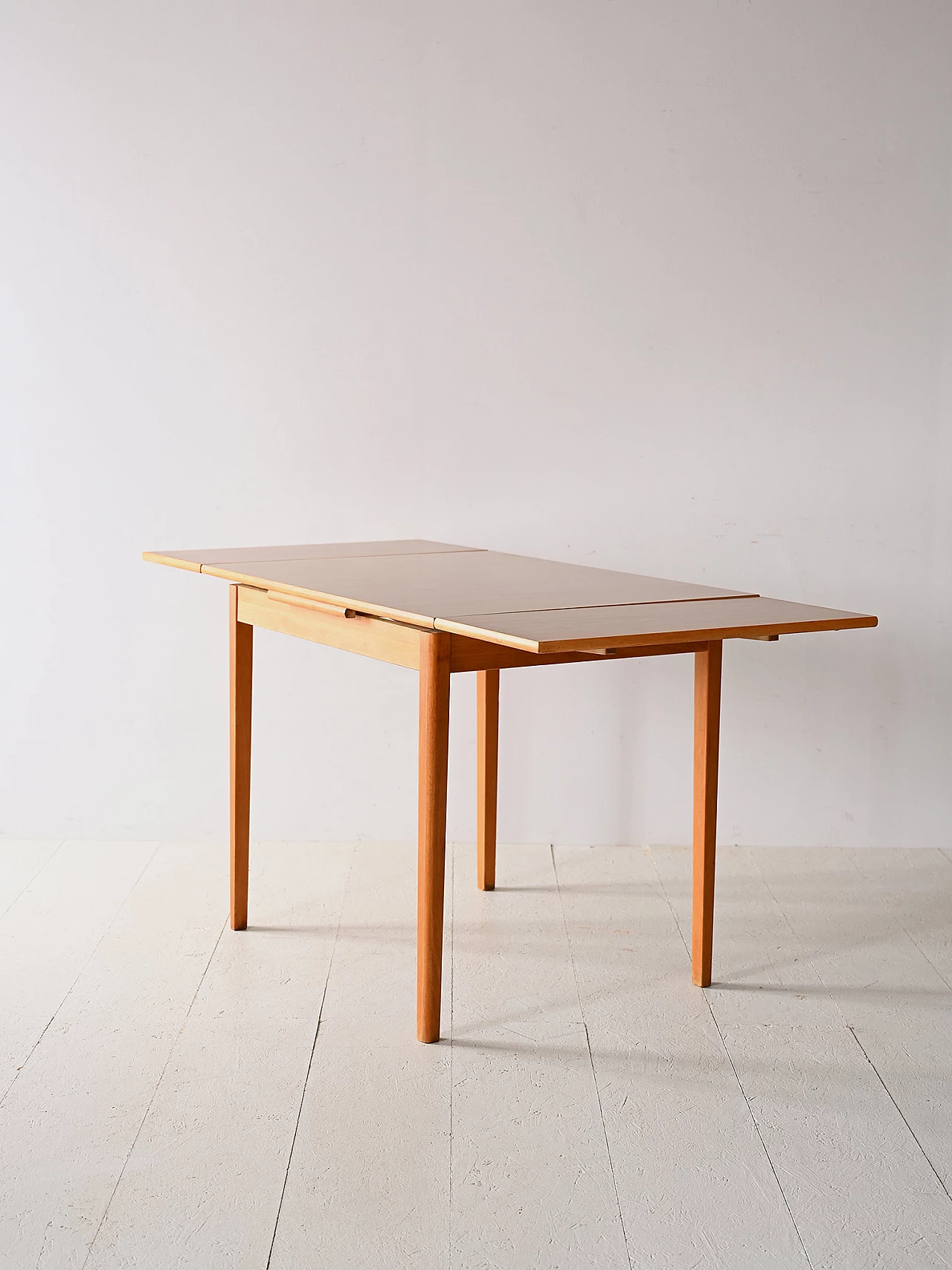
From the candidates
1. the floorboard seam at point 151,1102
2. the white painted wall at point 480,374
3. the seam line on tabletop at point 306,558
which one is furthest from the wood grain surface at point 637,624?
the white painted wall at point 480,374

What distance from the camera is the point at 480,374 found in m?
2.87

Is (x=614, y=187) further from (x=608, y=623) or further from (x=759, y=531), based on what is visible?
(x=608, y=623)

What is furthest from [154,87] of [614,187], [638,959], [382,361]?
[638,959]

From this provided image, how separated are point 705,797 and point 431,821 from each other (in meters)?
0.51

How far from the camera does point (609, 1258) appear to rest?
1.43 metres

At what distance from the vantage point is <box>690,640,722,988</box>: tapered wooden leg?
208 centimetres

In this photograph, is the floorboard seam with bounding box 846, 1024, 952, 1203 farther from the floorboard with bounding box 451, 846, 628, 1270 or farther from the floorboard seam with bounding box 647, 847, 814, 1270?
the floorboard with bounding box 451, 846, 628, 1270

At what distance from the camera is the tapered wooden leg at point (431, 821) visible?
1.83m

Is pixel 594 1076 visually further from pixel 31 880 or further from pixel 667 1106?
pixel 31 880

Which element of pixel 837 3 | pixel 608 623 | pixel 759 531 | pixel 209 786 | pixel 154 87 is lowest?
pixel 209 786

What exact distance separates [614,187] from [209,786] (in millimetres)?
1694

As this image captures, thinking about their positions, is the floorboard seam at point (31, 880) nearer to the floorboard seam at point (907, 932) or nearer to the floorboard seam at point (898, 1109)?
the floorboard seam at point (898, 1109)

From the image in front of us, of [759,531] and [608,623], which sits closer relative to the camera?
[608,623]

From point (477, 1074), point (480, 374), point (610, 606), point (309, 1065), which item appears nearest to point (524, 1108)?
point (477, 1074)
